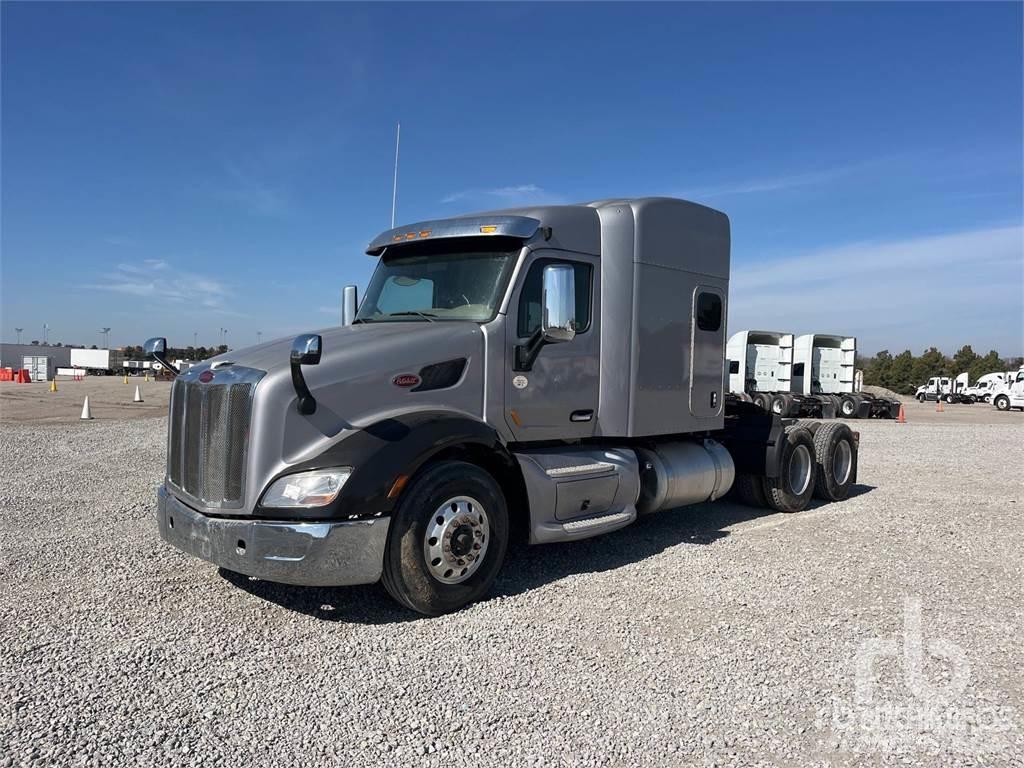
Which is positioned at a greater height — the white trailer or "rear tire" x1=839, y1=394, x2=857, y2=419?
the white trailer

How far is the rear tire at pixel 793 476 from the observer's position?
8.71 meters

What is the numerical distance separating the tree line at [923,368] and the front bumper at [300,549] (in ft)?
222

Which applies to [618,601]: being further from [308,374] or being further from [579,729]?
[308,374]

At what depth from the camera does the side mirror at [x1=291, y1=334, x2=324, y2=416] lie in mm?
4457

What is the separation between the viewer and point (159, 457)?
40.1 ft

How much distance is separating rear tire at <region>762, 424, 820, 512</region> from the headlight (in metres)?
5.78

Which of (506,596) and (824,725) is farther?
(506,596)

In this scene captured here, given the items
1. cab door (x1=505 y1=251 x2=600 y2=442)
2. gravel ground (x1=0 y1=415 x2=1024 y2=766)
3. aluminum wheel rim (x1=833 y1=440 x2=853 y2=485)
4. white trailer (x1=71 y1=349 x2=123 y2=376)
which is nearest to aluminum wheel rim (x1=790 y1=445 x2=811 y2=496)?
aluminum wheel rim (x1=833 y1=440 x2=853 y2=485)

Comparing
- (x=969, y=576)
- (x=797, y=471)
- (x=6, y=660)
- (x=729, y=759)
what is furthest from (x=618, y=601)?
(x=797, y=471)

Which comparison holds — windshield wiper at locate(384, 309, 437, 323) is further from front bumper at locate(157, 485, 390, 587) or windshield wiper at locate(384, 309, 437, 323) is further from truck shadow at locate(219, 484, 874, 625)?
truck shadow at locate(219, 484, 874, 625)

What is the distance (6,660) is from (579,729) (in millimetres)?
3187

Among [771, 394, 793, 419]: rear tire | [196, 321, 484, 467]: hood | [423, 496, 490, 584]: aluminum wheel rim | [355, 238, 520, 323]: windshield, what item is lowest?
[423, 496, 490, 584]: aluminum wheel rim

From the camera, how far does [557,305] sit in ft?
19.4

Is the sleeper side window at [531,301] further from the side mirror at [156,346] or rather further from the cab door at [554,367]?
the side mirror at [156,346]
